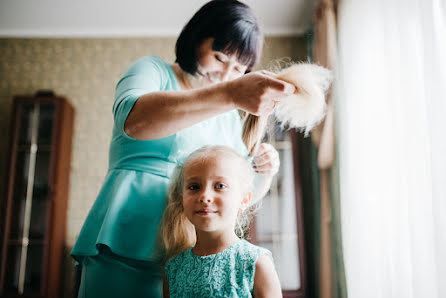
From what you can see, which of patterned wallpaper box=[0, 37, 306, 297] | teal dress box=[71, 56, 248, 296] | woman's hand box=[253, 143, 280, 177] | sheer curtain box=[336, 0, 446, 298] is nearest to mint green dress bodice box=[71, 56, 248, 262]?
teal dress box=[71, 56, 248, 296]

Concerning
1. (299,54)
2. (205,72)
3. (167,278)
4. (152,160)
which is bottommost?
(167,278)

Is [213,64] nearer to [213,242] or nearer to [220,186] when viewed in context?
[220,186]

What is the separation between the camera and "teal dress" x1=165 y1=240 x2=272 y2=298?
806mm

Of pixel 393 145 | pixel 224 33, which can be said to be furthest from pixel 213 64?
pixel 393 145

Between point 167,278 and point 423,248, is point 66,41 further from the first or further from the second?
point 423,248

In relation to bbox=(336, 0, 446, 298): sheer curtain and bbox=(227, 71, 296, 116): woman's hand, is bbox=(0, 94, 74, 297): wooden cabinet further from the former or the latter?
bbox=(227, 71, 296, 116): woman's hand

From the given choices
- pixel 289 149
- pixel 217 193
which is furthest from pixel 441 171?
pixel 289 149

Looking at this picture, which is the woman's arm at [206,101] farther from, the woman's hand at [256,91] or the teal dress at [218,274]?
the teal dress at [218,274]

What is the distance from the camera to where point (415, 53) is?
58.6 inches

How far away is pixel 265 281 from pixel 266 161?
0.38 metres

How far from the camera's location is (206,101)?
0.67m

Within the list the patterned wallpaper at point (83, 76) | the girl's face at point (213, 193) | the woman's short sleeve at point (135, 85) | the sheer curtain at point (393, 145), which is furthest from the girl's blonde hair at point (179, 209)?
the patterned wallpaper at point (83, 76)

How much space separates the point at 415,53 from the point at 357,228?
112 centimetres

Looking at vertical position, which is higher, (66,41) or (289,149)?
Answer: (66,41)
